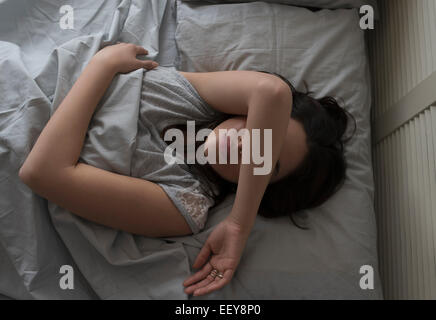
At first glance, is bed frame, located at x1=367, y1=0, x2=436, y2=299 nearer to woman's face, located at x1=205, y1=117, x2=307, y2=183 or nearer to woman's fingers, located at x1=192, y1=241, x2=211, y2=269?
woman's face, located at x1=205, y1=117, x2=307, y2=183

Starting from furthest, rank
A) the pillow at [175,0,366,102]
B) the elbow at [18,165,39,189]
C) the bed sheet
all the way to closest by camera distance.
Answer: the pillow at [175,0,366,102] < the bed sheet < the elbow at [18,165,39,189]

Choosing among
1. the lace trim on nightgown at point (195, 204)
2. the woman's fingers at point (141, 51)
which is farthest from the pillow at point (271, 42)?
the lace trim on nightgown at point (195, 204)

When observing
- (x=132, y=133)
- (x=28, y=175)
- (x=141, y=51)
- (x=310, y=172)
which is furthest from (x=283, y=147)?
(x=28, y=175)

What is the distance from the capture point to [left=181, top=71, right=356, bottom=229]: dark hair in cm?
90

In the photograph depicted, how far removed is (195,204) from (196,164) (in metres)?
0.11

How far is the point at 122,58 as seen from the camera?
925 mm

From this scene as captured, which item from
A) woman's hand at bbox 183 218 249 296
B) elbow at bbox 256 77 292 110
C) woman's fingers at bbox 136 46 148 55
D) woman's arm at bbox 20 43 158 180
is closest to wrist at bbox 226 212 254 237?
woman's hand at bbox 183 218 249 296

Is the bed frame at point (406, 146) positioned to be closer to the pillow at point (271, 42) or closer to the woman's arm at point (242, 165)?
the pillow at point (271, 42)

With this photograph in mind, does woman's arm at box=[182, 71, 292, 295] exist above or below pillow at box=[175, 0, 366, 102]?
below

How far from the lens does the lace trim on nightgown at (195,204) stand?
892mm

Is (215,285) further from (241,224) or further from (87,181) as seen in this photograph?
(87,181)
